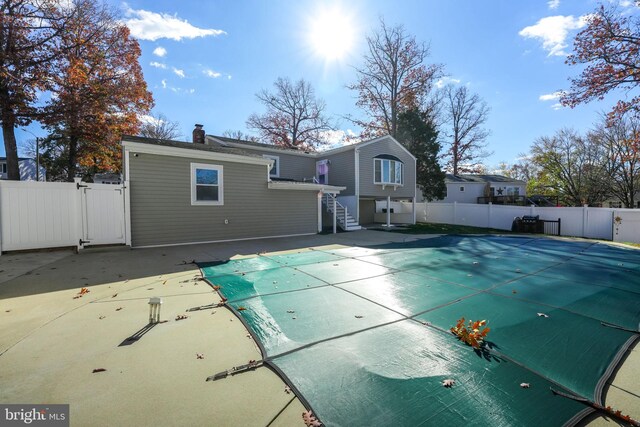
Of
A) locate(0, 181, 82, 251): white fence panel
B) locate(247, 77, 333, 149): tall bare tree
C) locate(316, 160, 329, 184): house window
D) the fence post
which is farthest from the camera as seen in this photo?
locate(247, 77, 333, 149): tall bare tree

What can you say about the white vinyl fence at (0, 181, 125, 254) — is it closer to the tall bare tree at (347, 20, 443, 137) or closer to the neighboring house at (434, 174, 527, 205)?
the tall bare tree at (347, 20, 443, 137)

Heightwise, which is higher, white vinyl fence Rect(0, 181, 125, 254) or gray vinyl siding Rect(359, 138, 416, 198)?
gray vinyl siding Rect(359, 138, 416, 198)

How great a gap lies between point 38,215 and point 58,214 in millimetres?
408

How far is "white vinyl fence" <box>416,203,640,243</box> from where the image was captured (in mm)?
12125

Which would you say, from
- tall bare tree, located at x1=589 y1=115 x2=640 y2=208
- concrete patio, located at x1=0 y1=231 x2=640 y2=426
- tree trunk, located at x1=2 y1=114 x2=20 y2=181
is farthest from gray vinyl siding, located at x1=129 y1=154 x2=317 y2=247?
tall bare tree, located at x1=589 y1=115 x2=640 y2=208

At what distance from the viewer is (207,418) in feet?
5.71

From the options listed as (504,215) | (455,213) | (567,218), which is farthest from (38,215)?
(567,218)

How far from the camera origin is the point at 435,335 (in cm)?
290

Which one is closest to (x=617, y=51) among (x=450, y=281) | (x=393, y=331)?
(x=450, y=281)

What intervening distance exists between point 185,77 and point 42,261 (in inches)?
502

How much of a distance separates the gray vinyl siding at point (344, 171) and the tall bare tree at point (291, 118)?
11556 millimetres

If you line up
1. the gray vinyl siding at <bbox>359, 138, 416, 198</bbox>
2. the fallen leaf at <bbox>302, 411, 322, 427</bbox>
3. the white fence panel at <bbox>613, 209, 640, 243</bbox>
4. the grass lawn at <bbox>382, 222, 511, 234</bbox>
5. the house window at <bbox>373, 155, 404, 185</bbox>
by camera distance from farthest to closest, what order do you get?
the house window at <bbox>373, 155, 404, 185</bbox>, the gray vinyl siding at <bbox>359, 138, 416, 198</bbox>, the grass lawn at <bbox>382, 222, 511, 234</bbox>, the white fence panel at <bbox>613, 209, 640, 243</bbox>, the fallen leaf at <bbox>302, 411, 322, 427</bbox>

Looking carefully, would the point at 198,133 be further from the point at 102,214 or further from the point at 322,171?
the point at 102,214

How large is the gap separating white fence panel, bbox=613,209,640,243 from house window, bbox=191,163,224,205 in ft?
57.2
